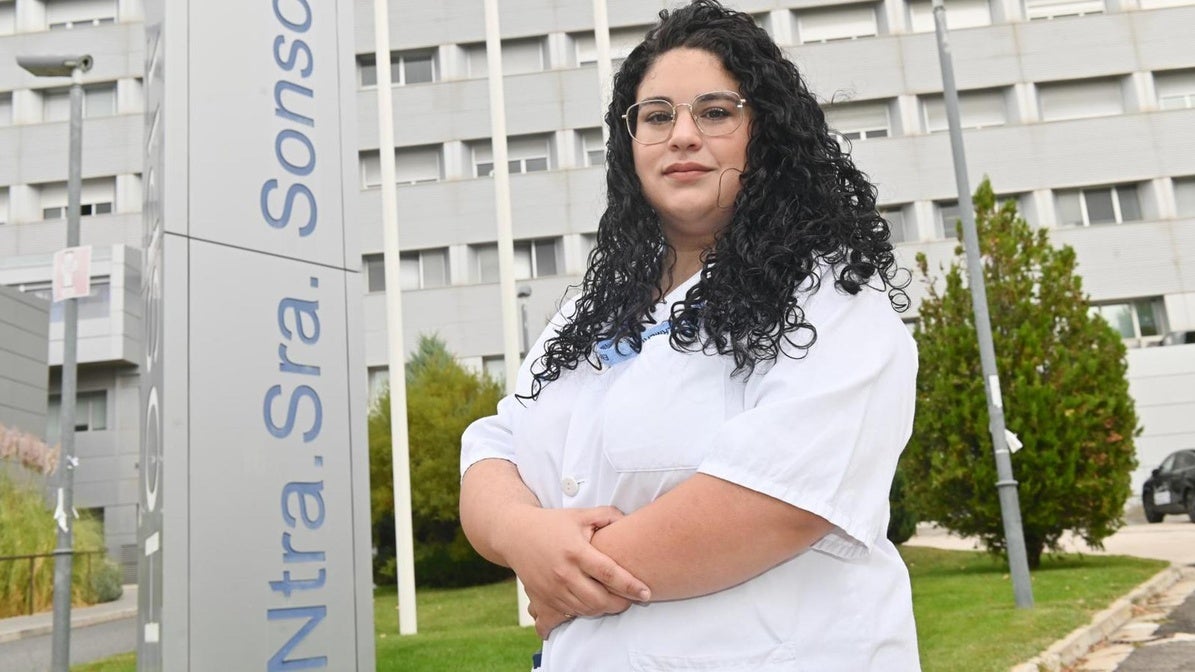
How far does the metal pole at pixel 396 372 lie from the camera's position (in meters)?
11.9

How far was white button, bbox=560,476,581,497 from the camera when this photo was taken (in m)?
1.44

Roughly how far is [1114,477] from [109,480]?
29.1 meters

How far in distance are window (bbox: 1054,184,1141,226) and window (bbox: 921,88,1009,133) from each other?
280 cm

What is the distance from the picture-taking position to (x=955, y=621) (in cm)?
936

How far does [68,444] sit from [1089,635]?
10468mm

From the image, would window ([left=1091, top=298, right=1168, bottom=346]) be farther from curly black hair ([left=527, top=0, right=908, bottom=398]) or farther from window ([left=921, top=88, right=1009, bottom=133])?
curly black hair ([left=527, top=0, right=908, bottom=398])

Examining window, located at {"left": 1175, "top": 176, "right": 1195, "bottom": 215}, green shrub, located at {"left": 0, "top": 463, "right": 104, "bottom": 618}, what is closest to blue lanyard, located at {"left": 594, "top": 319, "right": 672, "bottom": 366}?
green shrub, located at {"left": 0, "top": 463, "right": 104, "bottom": 618}

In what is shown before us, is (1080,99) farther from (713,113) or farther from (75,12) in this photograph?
(713,113)

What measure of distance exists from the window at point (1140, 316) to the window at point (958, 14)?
872 centimetres

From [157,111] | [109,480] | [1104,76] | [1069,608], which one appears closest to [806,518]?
[157,111]

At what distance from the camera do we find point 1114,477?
13.0 metres

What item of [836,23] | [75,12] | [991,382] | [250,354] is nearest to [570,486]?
[250,354]

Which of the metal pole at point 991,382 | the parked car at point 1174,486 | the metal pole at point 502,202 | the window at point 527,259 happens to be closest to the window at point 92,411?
the window at point 527,259

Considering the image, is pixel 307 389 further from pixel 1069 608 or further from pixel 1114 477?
pixel 1114 477
